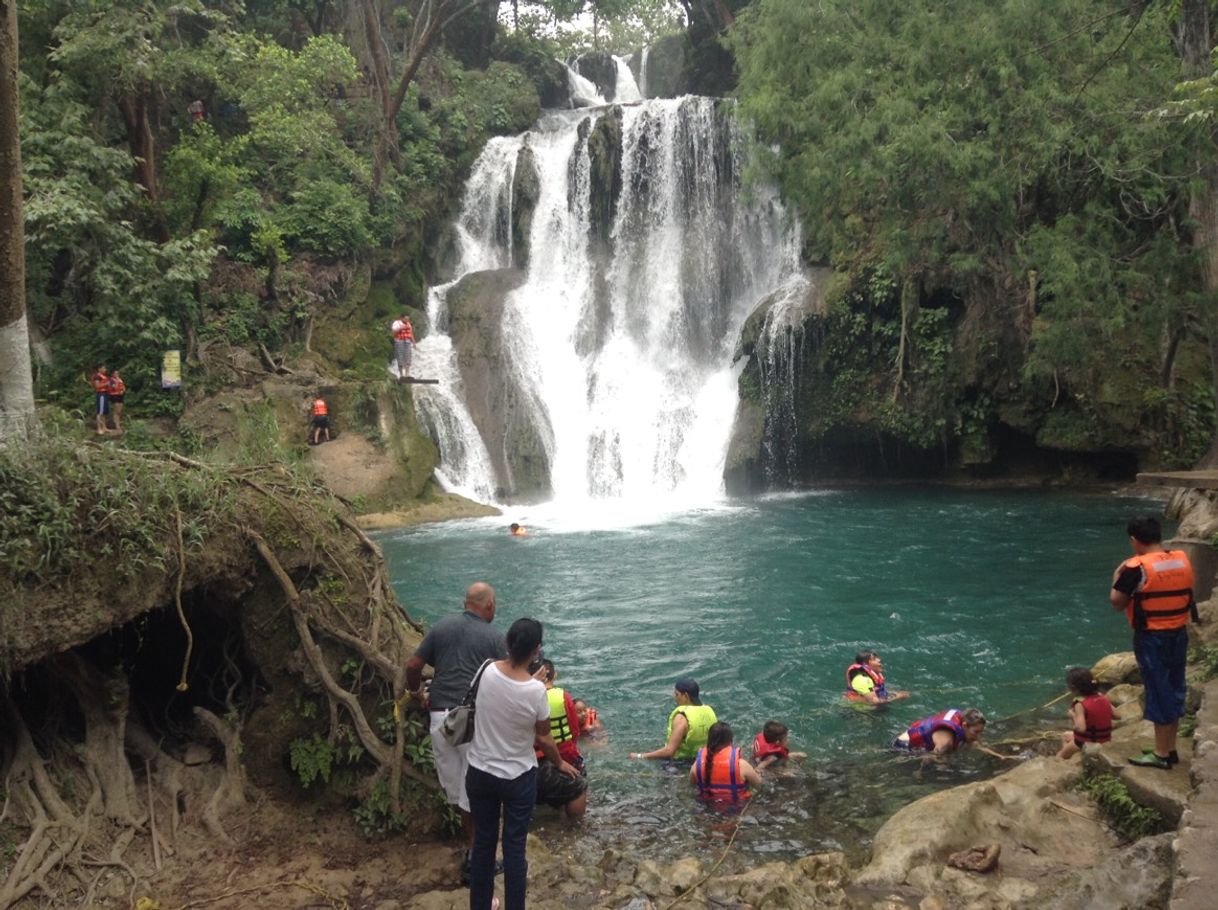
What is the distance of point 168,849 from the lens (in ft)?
18.0

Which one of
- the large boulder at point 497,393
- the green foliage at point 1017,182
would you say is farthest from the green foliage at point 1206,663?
the large boulder at point 497,393

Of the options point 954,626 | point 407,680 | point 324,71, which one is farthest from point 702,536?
point 324,71

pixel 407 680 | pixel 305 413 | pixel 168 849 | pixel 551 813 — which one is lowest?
pixel 551 813

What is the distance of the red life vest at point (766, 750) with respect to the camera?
770cm

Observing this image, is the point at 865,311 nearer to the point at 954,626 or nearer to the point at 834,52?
the point at 834,52

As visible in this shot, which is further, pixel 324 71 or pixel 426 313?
pixel 426 313

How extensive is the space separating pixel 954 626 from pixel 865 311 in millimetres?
12854

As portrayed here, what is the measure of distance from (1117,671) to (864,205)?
17.0m

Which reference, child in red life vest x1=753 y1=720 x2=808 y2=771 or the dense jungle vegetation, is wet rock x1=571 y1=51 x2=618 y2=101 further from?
child in red life vest x1=753 y1=720 x2=808 y2=771

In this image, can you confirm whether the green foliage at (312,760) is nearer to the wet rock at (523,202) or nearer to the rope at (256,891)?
the rope at (256,891)

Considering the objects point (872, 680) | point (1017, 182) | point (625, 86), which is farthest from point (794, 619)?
point (625, 86)

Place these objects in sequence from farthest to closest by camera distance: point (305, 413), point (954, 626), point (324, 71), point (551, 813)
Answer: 1. point (324, 71)
2. point (305, 413)
3. point (954, 626)
4. point (551, 813)

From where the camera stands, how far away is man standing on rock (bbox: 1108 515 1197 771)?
5.39 meters

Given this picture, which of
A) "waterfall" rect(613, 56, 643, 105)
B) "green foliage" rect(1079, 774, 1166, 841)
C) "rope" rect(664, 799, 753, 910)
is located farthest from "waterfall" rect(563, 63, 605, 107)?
"green foliage" rect(1079, 774, 1166, 841)
